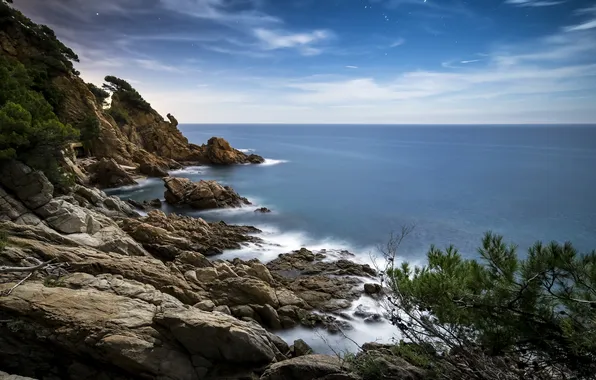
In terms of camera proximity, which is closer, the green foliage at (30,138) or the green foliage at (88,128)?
the green foliage at (30,138)

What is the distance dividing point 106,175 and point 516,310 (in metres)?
38.3

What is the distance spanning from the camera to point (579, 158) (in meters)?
62.1

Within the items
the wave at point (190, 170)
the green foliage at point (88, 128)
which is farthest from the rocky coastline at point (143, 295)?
the wave at point (190, 170)

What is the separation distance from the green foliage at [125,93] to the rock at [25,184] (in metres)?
46.5

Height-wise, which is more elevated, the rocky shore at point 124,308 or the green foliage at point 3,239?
the green foliage at point 3,239

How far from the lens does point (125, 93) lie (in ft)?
184

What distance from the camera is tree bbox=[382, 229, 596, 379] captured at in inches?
175

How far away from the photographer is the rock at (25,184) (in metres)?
13.5

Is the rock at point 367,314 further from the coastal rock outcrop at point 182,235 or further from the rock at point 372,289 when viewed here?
the coastal rock outcrop at point 182,235

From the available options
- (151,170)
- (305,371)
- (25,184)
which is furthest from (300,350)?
(151,170)

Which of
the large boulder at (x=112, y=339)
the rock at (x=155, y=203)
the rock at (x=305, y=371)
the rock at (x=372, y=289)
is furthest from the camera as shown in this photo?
the rock at (x=155, y=203)

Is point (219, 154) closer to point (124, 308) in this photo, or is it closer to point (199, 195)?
point (199, 195)

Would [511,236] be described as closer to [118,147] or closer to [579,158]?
[118,147]

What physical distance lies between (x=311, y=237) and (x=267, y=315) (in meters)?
12.3
